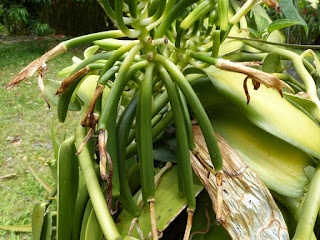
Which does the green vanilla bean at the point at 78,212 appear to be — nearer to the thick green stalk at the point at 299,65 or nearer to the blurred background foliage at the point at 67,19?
the thick green stalk at the point at 299,65

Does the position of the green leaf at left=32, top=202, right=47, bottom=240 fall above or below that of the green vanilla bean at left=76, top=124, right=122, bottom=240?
below

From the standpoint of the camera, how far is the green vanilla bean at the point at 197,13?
349 mm

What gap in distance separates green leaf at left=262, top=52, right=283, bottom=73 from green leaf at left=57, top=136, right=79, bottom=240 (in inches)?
11.0

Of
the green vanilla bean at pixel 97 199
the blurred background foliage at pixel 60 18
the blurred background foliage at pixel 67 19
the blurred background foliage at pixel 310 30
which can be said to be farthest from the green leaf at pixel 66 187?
the blurred background foliage at pixel 67 19

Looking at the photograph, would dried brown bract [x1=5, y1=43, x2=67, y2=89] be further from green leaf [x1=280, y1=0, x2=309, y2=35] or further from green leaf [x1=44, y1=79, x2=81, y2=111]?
green leaf [x1=280, y1=0, x2=309, y2=35]

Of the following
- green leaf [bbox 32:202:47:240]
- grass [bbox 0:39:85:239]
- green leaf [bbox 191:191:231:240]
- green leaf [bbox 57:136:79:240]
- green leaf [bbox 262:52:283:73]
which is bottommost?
grass [bbox 0:39:85:239]

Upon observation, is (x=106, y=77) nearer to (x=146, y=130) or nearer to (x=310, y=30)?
(x=146, y=130)

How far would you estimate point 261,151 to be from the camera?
375mm

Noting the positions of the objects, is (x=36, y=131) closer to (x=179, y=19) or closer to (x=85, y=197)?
(x=85, y=197)

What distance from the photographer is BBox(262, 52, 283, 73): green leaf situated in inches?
18.6

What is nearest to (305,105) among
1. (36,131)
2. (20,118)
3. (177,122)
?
(177,122)

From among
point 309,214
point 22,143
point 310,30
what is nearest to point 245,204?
point 309,214

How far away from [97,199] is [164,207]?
2.9 inches

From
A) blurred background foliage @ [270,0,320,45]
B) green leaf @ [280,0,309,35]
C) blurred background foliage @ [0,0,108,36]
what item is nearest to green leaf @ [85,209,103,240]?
green leaf @ [280,0,309,35]
